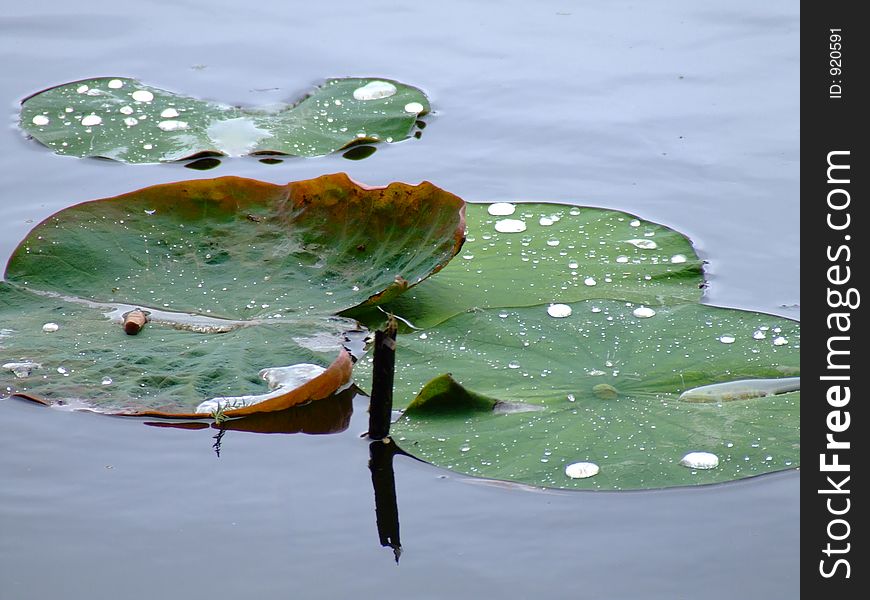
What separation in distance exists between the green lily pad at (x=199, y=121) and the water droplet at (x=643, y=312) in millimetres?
1362

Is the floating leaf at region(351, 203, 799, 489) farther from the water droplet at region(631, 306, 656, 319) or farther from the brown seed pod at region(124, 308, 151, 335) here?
the brown seed pod at region(124, 308, 151, 335)

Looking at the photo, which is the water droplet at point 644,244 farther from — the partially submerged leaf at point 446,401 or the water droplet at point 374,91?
the water droplet at point 374,91

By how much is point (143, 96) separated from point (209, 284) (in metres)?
1.46

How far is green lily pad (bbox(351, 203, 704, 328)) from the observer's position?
2596mm

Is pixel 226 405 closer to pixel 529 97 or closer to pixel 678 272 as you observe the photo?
pixel 678 272

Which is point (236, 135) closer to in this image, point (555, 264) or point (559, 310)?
point (555, 264)

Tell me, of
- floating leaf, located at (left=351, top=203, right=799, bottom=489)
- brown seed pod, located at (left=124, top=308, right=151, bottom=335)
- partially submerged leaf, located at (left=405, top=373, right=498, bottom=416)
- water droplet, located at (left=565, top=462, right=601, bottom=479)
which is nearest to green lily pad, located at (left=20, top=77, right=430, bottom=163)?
floating leaf, located at (left=351, top=203, right=799, bottom=489)

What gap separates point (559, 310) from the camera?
2.49 m

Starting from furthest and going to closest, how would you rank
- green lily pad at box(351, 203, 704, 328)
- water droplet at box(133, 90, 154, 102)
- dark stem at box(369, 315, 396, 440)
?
water droplet at box(133, 90, 154, 102) → green lily pad at box(351, 203, 704, 328) → dark stem at box(369, 315, 396, 440)

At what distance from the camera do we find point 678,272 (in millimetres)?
2730

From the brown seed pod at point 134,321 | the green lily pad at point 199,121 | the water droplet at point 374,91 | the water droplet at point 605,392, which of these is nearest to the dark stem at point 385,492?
the water droplet at point 605,392

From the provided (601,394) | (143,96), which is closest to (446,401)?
(601,394)

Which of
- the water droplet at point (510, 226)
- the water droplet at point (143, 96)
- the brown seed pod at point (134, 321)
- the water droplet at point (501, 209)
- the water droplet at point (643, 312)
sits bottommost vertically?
the water droplet at point (643, 312)
